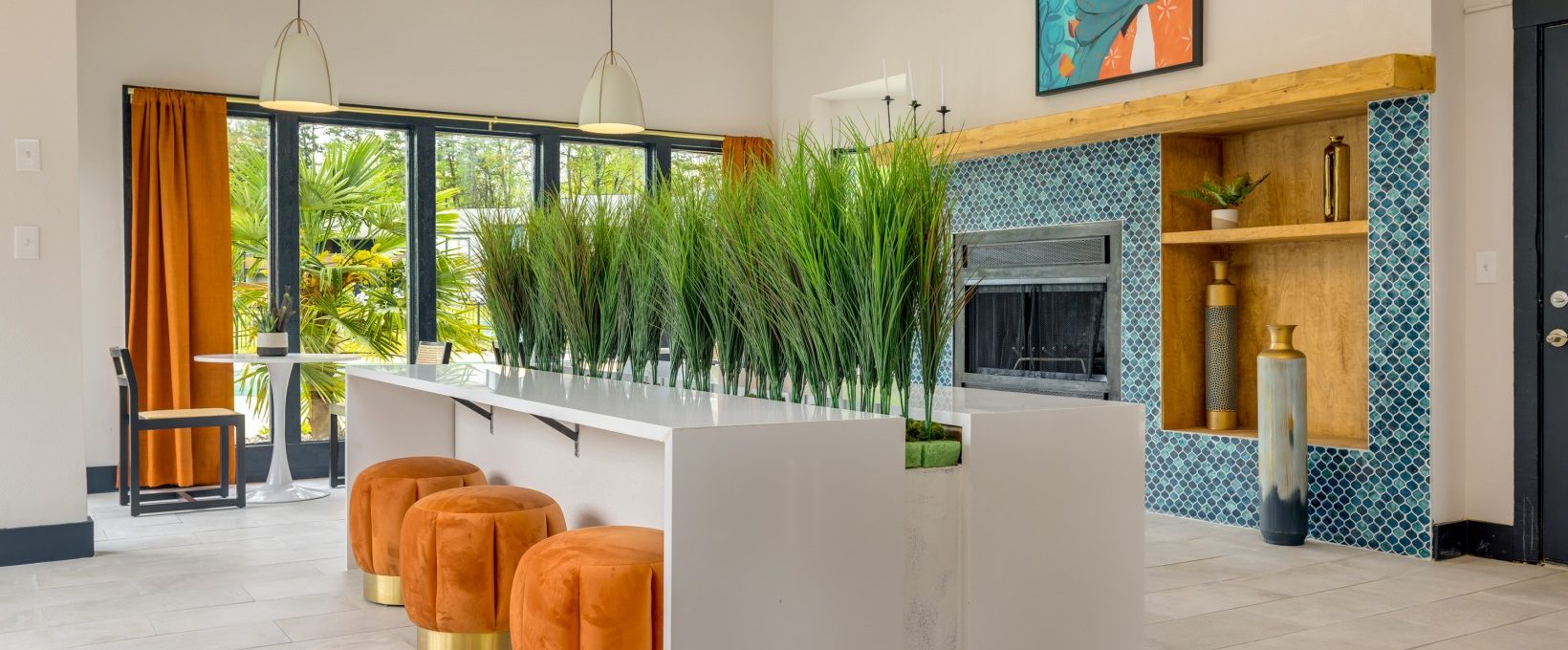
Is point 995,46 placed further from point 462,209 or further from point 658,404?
point 658,404

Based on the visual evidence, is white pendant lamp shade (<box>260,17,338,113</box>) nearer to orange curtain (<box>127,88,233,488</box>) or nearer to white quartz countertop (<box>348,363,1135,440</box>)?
orange curtain (<box>127,88,233,488</box>)

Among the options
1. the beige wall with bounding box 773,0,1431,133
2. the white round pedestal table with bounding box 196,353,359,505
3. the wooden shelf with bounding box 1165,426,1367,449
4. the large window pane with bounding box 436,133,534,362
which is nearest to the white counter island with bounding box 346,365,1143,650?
the wooden shelf with bounding box 1165,426,1367,449

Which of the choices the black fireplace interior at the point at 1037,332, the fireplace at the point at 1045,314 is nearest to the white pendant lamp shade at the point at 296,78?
the fireplace at the point at 1045,314

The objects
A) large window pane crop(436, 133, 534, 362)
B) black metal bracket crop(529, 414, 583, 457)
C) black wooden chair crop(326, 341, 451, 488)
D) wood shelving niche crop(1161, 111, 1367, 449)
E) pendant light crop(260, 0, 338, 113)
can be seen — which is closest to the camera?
black metal bracket crop(529, 414, 583, 457)

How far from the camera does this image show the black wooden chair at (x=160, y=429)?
533cm

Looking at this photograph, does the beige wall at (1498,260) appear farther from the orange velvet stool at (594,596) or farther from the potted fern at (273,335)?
the potted fern at (273,335)

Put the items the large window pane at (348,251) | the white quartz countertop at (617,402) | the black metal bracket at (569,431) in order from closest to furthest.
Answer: the white quartz countertop at (617,402)
the black metal bracket at (569,431)
the large window pane at (348,251)

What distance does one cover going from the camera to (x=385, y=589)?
3.71 m

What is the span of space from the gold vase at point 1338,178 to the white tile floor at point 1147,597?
1337 millimetres

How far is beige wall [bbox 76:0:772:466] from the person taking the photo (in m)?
6.02

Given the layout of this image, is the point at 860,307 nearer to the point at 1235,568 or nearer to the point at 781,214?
the point at 781,214

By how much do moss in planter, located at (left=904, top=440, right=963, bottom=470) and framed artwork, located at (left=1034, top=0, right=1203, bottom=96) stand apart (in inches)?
140

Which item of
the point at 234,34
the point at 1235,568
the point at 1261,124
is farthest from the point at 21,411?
the point at 1261,124

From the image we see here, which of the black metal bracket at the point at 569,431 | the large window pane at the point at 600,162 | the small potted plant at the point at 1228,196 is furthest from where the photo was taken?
the large window pane at the point at 600,162
